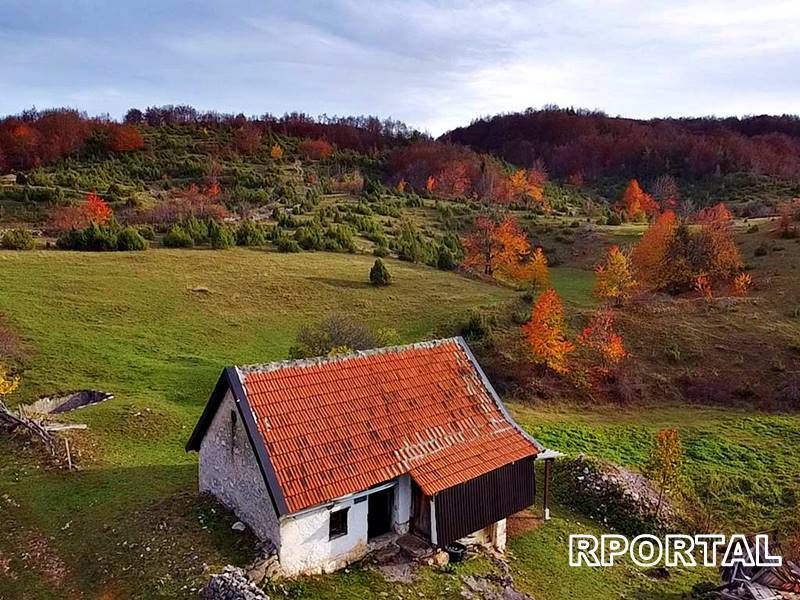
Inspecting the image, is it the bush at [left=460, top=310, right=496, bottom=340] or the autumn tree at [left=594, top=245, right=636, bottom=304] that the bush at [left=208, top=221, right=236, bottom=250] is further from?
the autumn tree at [left=594, top=245, right=636, bottom=304]

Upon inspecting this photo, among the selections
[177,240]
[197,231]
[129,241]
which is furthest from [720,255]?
[129,241]

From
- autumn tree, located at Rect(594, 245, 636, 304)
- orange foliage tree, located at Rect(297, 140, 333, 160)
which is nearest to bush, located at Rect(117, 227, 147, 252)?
autumn tree, located at Rect(594, 245, 636, 304)

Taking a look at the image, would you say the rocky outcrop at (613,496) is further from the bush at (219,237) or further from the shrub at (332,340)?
the bush at (219,237)

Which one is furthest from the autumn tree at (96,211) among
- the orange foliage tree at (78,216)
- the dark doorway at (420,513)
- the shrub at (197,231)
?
the dark doorway at (420,513)

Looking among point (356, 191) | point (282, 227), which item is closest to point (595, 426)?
point (282, 227)

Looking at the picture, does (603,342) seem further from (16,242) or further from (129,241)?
(16,242)
